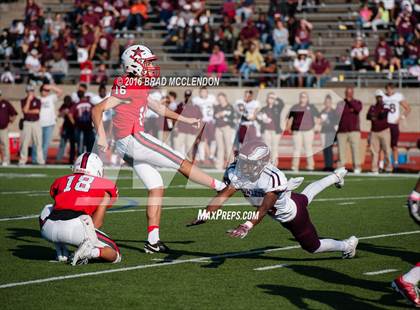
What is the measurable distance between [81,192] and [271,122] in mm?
13150

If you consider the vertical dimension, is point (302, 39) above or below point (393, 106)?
above

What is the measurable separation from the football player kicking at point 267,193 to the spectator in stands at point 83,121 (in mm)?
13486

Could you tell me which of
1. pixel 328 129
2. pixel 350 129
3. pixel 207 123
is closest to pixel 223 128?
pixel 207 123

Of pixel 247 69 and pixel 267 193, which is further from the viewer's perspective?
pixel 247 69

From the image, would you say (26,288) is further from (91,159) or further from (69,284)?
Answer: (91,159)

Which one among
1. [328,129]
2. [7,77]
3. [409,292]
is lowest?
[7,77]

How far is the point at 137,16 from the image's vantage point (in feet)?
96.5

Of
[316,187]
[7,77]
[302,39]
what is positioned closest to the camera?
[316,187]

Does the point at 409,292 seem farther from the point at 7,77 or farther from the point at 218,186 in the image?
the point at 7,77

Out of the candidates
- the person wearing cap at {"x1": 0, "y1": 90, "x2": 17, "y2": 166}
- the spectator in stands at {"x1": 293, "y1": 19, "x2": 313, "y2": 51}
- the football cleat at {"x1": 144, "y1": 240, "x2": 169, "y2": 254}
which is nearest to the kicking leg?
the football cleat at {"x1": 144, "y1": 240, "x2": 169, "y2": 254}

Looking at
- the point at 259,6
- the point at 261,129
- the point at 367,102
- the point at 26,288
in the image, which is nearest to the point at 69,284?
the point at 26,288

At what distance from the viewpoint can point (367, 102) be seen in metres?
24.2

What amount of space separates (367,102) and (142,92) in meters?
15.6

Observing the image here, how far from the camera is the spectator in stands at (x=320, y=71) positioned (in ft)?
79.5
